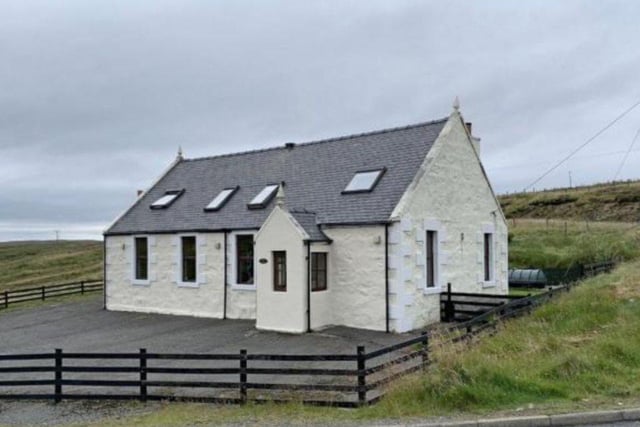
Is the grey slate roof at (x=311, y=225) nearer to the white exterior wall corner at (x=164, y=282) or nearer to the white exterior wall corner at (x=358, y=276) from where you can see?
the white exterior wall corner at (x=358, y=276)

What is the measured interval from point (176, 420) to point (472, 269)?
45.8 feet

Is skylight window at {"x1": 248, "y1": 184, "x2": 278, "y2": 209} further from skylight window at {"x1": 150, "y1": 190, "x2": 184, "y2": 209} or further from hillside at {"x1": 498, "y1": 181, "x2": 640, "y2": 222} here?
hillside at {"x1": 498, "y1": 181, "x2": 640, "y2": 222}

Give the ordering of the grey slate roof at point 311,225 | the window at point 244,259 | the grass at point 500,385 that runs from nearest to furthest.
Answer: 1. the grass at point 500,385
2. the grey slate roof at point 311,225
3. the window at point 244,259

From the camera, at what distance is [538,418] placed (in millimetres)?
8055

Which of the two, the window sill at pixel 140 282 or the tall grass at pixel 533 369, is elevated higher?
the window sill at pixel 140 282

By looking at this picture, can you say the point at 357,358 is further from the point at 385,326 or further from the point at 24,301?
the point at 24,301

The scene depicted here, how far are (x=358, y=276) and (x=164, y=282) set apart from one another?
9.46 metres

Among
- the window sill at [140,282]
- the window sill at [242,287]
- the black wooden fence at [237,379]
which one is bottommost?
the black wooden fence at [237,379]

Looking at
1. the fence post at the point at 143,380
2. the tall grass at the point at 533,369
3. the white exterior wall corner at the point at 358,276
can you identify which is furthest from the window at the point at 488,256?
the fence post at the point at 143,380

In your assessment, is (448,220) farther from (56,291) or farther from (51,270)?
(51,270)

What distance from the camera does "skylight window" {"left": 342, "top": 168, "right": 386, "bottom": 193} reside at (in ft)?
62.8

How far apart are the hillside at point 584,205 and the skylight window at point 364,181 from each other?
118ft

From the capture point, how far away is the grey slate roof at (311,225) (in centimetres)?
1812

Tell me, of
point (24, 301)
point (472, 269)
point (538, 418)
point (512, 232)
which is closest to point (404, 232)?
point (472, 269)
